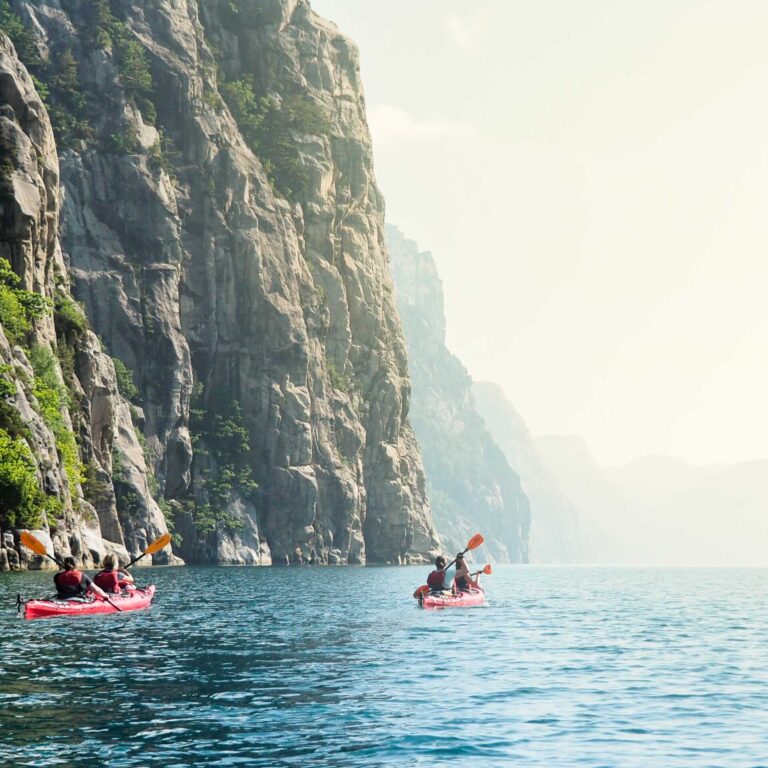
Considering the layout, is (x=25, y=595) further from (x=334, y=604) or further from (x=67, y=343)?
(x=67, y=343)

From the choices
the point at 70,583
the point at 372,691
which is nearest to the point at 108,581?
the point at 70,583

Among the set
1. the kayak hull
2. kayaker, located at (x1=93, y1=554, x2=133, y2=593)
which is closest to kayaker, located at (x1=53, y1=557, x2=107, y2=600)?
kayaker, located at (x1=93, y1=554, x2=133, y2=593)

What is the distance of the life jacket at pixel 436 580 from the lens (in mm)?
47500

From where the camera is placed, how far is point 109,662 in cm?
2527

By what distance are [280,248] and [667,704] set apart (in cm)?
10924

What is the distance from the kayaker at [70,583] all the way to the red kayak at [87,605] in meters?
0.33

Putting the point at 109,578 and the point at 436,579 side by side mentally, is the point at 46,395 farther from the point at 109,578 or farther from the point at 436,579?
the point at 436,579

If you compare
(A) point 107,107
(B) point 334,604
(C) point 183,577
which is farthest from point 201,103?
(B) point 334,604

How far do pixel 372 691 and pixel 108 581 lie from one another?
21.0 m

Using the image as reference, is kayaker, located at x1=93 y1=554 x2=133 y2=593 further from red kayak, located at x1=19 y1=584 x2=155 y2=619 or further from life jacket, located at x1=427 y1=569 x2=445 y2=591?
life jacket, located at x1=427 y1=569 x2=445 y2=591

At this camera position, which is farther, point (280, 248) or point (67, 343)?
point (280, 248)

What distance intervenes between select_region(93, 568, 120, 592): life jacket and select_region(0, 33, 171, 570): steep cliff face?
17.9 metres

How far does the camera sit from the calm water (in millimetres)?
16438

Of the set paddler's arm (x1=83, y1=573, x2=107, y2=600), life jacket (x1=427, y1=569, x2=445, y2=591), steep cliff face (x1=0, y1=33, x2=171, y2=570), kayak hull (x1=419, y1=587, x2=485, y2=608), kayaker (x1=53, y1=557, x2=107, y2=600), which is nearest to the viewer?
kayaker (x1=53, y1=557, x2=107, y2=600)
